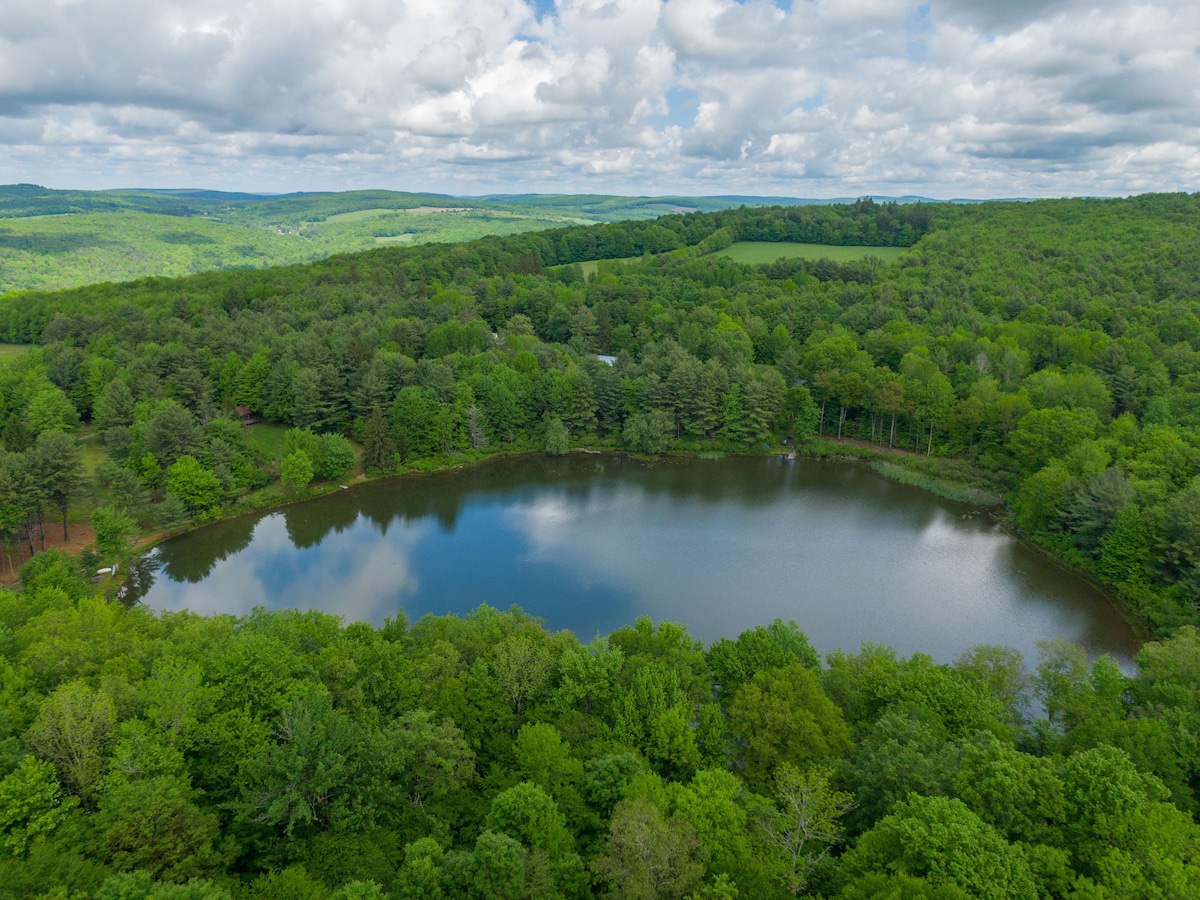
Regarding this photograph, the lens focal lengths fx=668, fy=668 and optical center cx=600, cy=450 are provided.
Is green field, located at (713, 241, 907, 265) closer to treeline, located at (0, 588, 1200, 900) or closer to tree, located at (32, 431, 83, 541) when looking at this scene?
tree, located at (32, 431, 83, 541)

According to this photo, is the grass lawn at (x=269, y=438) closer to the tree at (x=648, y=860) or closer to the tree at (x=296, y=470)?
the tree at (x=296, y=470)

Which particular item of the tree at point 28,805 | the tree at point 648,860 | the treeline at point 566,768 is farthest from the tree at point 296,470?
the tree at point 648,860

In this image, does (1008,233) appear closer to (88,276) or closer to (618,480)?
(618,480)

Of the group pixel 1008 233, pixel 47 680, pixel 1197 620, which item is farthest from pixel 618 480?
pixel 1008 233

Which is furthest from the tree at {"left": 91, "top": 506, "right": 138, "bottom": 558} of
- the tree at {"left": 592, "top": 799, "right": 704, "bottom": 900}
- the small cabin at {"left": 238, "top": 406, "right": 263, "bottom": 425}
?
the tree at {"left": 592, "top": 799, "right": 704, "bottom": 900}

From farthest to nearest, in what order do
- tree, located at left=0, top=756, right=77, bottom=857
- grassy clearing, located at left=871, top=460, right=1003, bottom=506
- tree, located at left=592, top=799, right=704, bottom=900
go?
grassy clearing, located at left=871, top=460, right=1003, bottom=506 → tree, located at left=0, top=756, right=77, bottom=857 → tree, located at left=592, top=799, right=704, bottom=900

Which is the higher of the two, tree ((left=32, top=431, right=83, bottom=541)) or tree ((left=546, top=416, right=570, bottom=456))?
tree ((left=32, top=431, right=83, bottom=541))

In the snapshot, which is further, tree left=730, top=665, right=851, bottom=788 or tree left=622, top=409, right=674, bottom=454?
tree left=622, top=409, right=674, bottom=454
